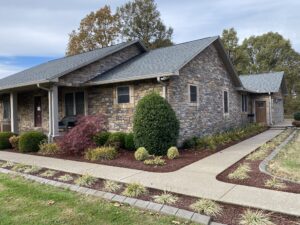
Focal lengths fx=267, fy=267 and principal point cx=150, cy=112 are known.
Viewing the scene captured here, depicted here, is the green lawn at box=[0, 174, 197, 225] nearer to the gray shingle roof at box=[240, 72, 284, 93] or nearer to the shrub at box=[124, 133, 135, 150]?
the shrub at box=[124, 133, 135, 150]

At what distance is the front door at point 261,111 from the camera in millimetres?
20980

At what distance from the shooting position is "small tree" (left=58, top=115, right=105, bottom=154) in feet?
30.2

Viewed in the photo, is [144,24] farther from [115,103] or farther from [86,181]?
[86,181]

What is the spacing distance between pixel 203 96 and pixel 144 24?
73.8 feet

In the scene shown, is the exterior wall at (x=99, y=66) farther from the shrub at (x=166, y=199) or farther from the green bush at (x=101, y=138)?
the shrub at (x=166, y=199)

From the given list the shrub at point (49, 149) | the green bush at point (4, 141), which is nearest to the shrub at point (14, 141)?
the green bush at point (4, 141)

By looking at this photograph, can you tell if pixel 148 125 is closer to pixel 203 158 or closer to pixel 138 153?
pixel 138 153

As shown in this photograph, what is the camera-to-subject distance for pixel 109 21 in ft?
102

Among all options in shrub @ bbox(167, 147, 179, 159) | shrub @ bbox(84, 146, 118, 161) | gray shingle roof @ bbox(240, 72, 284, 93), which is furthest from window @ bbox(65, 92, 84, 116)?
gray shingle roof @ bbox(240, 72, 284, 93)

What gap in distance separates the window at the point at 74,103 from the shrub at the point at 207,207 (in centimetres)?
935

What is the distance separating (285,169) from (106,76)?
8.18 meters

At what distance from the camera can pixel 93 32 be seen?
3036 centimetres

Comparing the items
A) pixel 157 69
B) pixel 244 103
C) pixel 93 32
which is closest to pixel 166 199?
pixel 157 69

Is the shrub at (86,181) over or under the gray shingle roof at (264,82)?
under
